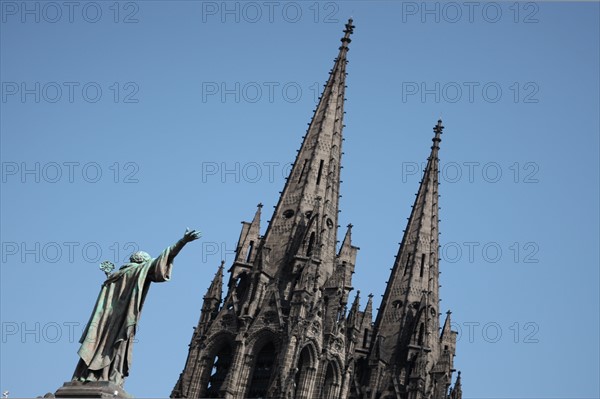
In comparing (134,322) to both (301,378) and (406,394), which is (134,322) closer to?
(301,378)

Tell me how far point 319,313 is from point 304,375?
2.99m

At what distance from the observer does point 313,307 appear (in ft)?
179

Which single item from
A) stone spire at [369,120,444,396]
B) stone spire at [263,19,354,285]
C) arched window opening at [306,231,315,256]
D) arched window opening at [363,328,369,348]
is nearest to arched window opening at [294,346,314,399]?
stone spire at [263,19,354,285]

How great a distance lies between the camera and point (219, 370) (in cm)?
5472

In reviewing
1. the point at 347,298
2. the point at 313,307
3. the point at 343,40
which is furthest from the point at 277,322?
the point at 343,40

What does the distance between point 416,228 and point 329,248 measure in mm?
7490

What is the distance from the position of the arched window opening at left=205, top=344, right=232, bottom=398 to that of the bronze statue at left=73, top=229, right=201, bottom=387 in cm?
3865

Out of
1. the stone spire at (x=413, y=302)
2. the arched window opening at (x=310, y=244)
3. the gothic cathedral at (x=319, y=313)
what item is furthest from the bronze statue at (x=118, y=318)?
the stone spire at (x=413, y=302)

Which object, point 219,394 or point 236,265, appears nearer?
point 219,394

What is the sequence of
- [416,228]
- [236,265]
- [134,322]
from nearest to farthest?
[134,322] → [236,265] → [416,228]

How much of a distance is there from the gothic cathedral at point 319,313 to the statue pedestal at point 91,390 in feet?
121

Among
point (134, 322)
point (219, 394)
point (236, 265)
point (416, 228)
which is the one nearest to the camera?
point (134, 322)

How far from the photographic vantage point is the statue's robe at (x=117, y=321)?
14.7m

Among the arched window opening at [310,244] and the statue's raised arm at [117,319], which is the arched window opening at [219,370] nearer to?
the arched window opening at [310,244]
